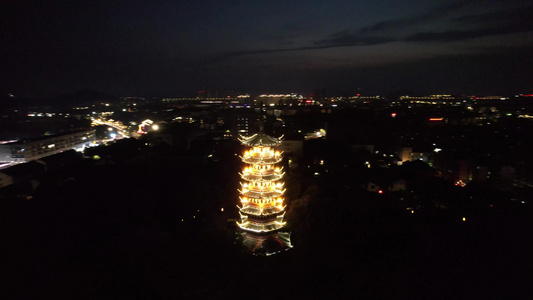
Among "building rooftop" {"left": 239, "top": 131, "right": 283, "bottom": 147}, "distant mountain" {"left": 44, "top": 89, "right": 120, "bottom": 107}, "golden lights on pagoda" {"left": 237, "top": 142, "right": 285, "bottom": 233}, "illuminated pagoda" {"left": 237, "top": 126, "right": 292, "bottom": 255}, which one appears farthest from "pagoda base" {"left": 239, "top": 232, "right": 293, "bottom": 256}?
"distant mountain" {"left": 44, "top": 89, "right": 120, "bottom": 107}

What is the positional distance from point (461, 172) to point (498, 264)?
29.9 feet

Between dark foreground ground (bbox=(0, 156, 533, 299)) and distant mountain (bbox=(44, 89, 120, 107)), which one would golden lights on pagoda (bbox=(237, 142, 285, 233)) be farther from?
distant mountain (bbox=(44, 89, 120, 107))

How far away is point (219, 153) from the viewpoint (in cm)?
2011

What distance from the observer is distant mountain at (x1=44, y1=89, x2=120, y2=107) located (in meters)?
80.3

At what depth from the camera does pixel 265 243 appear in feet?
28.9

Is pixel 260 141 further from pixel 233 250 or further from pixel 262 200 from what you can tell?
pixel 233 250

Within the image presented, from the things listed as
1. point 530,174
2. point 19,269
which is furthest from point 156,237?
point 530,174

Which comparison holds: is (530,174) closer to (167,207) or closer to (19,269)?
(167,207)

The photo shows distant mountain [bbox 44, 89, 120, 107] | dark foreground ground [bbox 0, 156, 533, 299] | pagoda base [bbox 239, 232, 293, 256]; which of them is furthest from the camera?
distant mountain [bbox 44, 89, 120, 107]

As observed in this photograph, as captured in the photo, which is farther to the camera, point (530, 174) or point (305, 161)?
point (305, 161)

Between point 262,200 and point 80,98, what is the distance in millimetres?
96488

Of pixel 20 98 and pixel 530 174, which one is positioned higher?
pixel 20 98

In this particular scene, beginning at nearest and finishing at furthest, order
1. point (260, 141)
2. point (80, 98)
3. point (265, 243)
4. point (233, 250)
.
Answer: point (233, 250), point (265, 243), point (260, 141), point (80, 98)

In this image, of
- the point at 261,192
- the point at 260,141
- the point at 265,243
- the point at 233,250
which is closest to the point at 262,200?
the point at 261,192
